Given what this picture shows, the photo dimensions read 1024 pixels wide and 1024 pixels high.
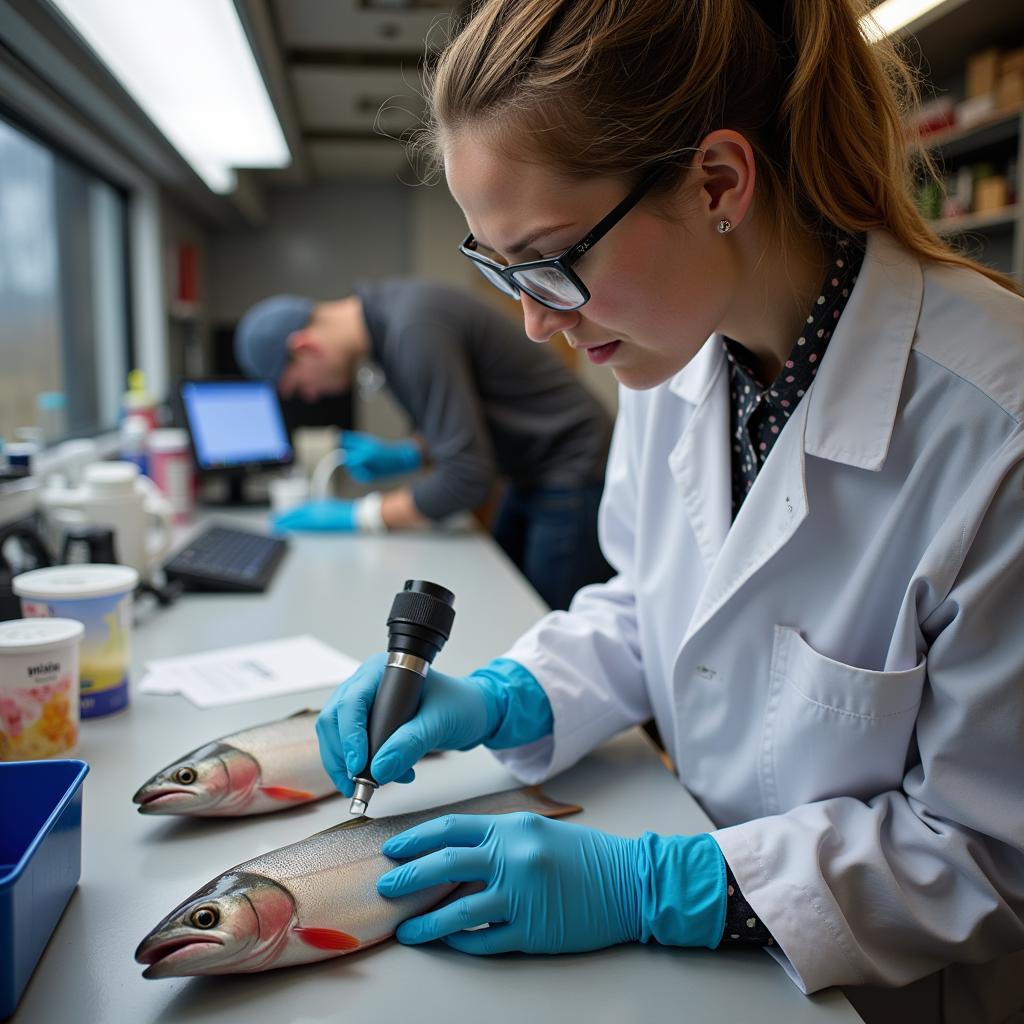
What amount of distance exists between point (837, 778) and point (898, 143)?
0.67 meters

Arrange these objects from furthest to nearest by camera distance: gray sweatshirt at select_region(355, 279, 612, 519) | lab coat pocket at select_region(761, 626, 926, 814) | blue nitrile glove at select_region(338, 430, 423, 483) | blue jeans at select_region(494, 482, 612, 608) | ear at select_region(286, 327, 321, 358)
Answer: blue nitrile glove at select_region(338, 430, 423, 483) < ear at select_region(286, 327, 321, 358) < blue jeans at select_region(494, 482, 612, 608) < gray sweatshirt at select_region(355, 279, 612, 519) < lab coat pocket at select_region(761, 626, 926, 814)

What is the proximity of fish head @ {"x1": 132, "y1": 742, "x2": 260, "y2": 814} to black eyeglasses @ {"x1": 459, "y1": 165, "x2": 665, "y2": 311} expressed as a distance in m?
0.57

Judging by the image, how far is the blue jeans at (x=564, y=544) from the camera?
8.39 feet

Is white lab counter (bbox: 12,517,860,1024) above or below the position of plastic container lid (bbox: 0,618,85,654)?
below

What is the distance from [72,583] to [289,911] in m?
0.63

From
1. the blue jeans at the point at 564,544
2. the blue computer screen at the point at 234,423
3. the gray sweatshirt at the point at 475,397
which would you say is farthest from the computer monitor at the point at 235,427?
the blue jeans at the point at 564,544

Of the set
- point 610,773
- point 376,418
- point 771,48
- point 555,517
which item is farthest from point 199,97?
point 376,418

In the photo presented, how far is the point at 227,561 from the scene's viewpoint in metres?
1.89

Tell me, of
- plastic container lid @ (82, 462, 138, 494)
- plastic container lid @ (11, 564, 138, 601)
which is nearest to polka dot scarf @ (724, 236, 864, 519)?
plastic container lid @ (11, 564, 138, 601)

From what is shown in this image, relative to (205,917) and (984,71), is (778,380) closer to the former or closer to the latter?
(205,917)

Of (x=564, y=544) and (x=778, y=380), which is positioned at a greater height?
(x=778, y=380)

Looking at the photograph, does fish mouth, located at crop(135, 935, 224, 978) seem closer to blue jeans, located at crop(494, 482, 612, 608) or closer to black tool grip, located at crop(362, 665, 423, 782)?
black tool grip, located at crop(362, 665, 423, 782)

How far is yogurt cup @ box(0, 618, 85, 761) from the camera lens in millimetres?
911

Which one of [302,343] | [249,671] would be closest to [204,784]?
[249,671]
